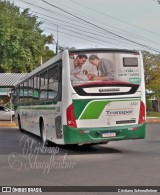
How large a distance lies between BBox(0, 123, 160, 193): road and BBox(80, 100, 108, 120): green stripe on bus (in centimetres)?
119

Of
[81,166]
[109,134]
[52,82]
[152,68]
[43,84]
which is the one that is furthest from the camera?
[152,68]

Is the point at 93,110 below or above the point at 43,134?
above

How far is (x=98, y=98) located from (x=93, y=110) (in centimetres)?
40

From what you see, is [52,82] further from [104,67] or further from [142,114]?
[142,114]

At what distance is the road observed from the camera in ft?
27.9

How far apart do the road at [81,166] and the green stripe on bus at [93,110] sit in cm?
119

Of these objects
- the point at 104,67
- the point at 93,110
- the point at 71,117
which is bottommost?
the point at 71,117

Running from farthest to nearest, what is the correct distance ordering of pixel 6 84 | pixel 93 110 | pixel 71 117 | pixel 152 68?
pixel 152 68, pixel 6 84, pixel 93 110, pixel 71 117

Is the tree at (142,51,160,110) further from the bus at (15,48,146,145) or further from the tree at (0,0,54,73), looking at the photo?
the bus at (15,48,146,145)

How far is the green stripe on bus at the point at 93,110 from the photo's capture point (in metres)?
12.8

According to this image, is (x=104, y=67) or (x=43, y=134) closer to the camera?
(x=104, y=67)

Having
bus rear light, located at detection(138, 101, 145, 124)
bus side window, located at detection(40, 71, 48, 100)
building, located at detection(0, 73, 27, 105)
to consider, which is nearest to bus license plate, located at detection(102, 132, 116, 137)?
bus rear light, located at detection(138, 101, 145, 124)

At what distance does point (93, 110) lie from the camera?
12789mm

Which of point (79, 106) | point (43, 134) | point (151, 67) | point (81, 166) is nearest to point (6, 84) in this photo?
point (151, 67)
